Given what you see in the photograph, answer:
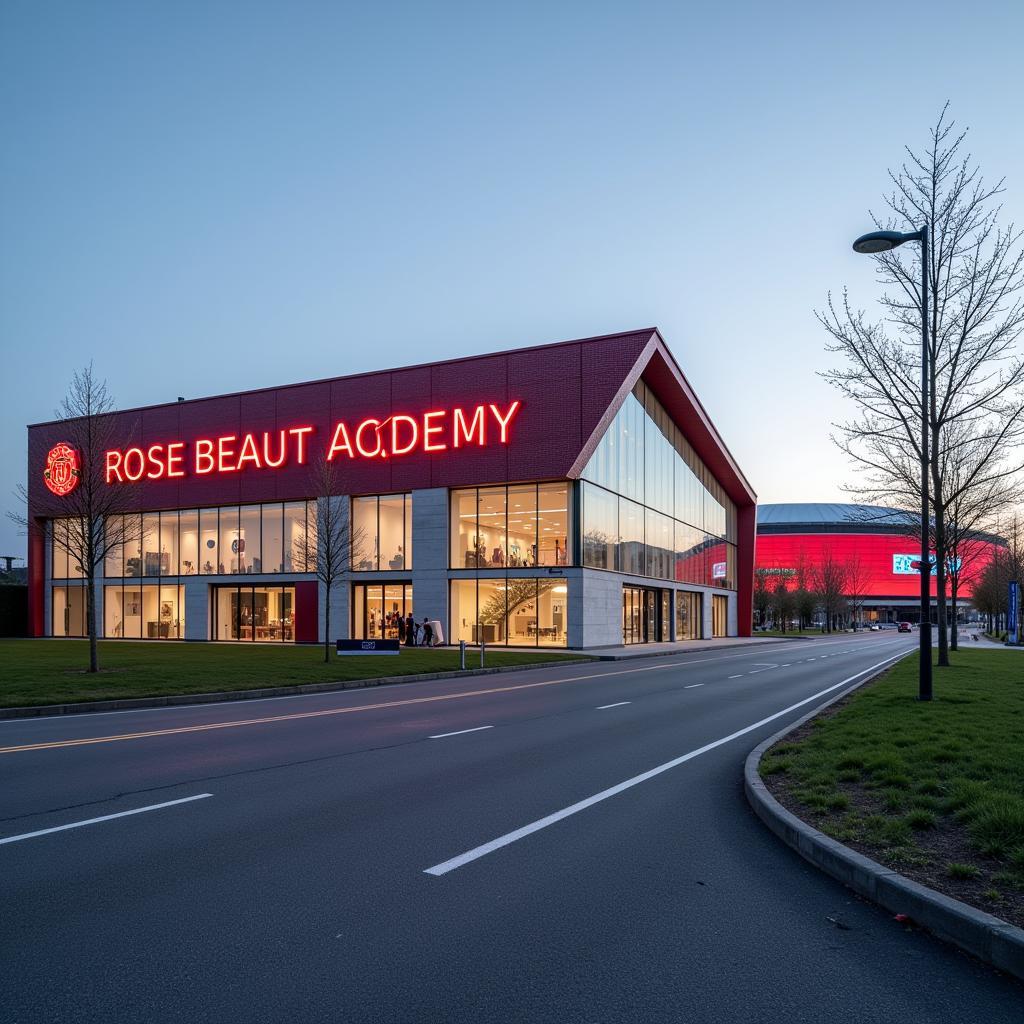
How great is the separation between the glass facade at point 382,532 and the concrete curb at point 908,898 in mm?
Answer: 33545

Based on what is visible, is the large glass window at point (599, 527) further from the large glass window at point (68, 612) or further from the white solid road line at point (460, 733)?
the large glass window at point (68, 612)

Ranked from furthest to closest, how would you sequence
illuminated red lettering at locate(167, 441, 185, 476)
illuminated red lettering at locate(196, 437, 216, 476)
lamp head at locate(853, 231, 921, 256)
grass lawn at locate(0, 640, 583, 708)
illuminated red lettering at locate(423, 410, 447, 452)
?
illuminated red lettering at locate(167, 441, 185, 476) → illuminated red lettering at locate(196, 437, 216, 476) → illuminated red lettering at locate(423, 410, 447, 452) → grass lawn at locate(0, 640, 583, 708) → lamp head at locate(853, 231, 921, 256)

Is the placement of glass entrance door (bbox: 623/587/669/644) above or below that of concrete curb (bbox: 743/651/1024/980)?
below

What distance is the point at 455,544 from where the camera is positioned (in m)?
39.2

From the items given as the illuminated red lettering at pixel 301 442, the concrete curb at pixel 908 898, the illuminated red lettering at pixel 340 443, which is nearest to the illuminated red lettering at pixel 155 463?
the illuminated red lettering at pixel 301 442

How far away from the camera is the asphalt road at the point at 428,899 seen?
3986mm

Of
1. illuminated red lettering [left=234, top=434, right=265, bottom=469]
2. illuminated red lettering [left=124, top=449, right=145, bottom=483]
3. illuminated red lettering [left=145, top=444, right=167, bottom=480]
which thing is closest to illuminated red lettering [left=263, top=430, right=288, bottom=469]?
illuminated red lettering [left=234, top=434, right=265, bottom=469]

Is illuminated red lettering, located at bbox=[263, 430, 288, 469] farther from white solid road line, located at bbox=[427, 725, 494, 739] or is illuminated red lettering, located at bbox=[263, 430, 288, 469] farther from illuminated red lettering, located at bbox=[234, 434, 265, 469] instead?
white solid road line, located at bbox=[427, 725, 494, 739]

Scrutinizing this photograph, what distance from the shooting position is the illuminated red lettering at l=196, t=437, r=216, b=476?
149 feet

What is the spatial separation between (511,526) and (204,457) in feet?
60.5

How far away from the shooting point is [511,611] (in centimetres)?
3859

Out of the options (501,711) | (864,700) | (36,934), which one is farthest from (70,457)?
(36,934)

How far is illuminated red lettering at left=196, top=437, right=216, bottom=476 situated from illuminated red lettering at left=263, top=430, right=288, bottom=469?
12.3 feet

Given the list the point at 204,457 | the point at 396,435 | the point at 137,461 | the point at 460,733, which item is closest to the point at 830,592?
the point at 396,435
